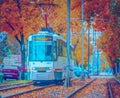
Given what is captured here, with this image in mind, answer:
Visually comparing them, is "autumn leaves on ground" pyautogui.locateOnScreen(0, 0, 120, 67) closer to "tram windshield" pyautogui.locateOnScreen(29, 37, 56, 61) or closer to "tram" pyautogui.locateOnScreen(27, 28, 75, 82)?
"tram" pyautogui.locateOnScreen(27, 28, 75, 82)

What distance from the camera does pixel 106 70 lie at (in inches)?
6811

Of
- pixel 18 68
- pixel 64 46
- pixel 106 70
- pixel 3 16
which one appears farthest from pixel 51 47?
pixel 106 70

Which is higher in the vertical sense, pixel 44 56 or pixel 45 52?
pixel 45 52

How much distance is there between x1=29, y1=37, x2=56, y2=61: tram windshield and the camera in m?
32.6

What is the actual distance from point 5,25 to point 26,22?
222 centimetres

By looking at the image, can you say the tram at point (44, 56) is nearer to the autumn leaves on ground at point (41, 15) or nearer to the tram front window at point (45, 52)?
the tram front window at point (45, 52)

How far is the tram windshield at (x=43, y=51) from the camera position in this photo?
32.6 metres

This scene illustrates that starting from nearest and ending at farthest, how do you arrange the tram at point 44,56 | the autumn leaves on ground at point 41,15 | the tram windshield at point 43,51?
the tram at point 44,56 → the tram windshield at point 43,51 → the autumn leaves on ground at point 41,15

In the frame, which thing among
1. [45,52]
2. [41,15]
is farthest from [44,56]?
[41,15]

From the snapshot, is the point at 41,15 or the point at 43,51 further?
the point at 41,15

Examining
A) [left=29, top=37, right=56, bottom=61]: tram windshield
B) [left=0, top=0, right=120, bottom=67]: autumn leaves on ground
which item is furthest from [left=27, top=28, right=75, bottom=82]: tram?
[left=0, top=0, right=120, bottom=67]: autumn leaves on ground

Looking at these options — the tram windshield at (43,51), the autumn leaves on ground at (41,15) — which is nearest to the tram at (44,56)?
the tram windshield at (43,51)

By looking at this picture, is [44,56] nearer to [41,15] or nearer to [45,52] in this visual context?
[45,52]

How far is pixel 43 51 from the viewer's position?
3275cm
